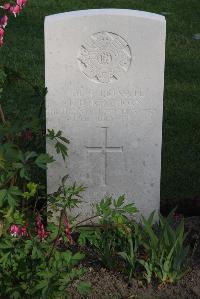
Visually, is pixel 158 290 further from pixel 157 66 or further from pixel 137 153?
pixel 157 66

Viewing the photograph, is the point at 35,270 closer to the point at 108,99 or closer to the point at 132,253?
the point at 132,253

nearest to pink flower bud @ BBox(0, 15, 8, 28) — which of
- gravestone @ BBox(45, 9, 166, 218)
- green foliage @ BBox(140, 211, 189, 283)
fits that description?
gravestone @ BBox(45, 9, 166, 218)

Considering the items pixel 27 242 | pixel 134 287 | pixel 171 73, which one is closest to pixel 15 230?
pixel 27 242

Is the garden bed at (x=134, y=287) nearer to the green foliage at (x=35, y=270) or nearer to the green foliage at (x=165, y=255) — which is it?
the green foliage at (x=165, y=255)

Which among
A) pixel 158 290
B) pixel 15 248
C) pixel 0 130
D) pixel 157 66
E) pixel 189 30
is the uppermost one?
pixel 189 30

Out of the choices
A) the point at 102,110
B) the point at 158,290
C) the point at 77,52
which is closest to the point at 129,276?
the point at 158,290

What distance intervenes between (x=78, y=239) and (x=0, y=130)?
75 centimetres

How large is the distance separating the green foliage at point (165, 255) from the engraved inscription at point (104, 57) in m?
0.88

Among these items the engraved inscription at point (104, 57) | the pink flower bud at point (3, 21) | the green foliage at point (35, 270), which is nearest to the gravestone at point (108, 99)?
the engraved inscription at point (104, 57)

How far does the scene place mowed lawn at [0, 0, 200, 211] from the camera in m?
5.81

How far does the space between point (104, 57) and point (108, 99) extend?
0.25 metres

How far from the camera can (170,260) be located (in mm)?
4141

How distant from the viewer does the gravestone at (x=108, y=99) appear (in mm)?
4332

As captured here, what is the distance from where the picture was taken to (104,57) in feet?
14.5
